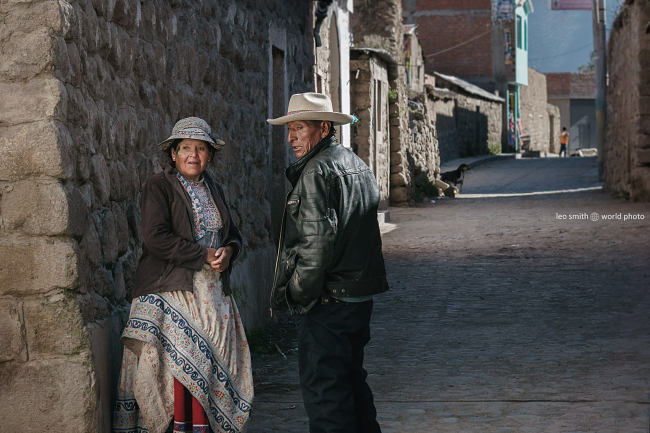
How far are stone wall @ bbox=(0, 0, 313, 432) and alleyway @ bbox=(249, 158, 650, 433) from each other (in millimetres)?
1299

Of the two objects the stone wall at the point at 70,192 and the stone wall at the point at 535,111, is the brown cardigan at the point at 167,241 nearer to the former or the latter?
the stone wall at the point at 70,192

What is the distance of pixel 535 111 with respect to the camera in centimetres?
4491

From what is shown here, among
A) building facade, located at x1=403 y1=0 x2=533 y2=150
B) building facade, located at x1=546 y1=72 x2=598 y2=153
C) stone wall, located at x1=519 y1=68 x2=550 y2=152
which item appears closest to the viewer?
building facade, located at x1=403 y1=0 x2=533 y2=150

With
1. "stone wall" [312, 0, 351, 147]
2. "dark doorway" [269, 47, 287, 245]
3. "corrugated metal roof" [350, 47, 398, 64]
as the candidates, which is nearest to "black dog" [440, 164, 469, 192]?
"corrugated metal roof" [350, 47, 398, 64]

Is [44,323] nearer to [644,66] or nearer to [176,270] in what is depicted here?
[176,270]

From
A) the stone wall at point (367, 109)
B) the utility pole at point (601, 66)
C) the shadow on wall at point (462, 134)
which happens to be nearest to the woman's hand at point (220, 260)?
the stone wall at point (367, 109)

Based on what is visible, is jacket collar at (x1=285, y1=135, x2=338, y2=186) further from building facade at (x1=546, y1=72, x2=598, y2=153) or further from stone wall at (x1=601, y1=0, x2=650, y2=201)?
building facade at (x1=546, y1=72, x2=598, y2=153)

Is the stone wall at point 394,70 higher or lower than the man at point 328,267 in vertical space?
higher

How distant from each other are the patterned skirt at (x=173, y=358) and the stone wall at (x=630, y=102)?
12980 mm

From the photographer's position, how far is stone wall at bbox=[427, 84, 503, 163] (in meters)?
29.2

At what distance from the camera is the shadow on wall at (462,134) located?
97.7 feet

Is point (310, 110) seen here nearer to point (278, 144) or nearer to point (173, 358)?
point (173, 358)

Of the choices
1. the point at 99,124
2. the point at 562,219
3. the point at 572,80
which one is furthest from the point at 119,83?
the point at 572,80

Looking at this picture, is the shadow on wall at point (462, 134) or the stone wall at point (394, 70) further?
the shadow on wall at point (462, 134)
